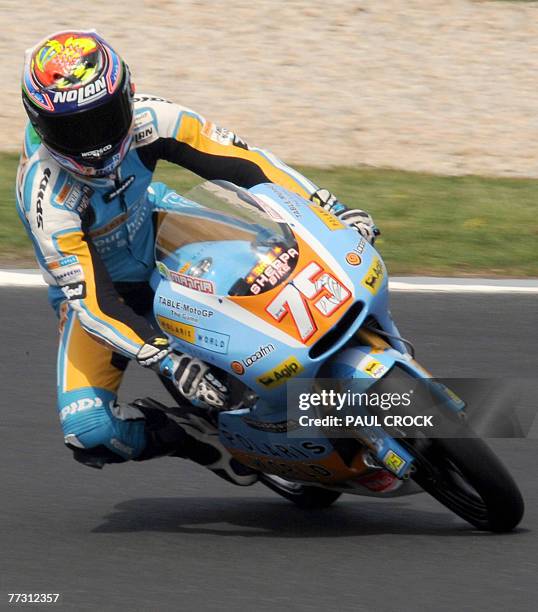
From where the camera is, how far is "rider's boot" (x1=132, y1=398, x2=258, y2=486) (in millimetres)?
5047

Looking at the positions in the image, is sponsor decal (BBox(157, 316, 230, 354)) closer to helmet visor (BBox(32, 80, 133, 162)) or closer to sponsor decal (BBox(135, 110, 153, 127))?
helmet visor (BBox(32, 80, 133, 162))

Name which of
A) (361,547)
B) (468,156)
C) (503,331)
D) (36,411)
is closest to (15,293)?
(36,411)

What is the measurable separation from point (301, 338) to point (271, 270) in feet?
0.77

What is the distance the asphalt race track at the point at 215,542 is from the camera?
4203 millimetres

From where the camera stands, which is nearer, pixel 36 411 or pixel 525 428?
pixel 525 428

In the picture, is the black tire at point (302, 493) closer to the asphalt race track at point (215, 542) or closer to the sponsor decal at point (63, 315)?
the asphalt race track at point (215, 542)

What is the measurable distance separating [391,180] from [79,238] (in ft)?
18.9

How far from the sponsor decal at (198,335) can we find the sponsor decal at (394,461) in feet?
1.88

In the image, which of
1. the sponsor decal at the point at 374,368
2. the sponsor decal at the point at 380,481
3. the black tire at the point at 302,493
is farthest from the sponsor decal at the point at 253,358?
the black tire at the point at 302,493

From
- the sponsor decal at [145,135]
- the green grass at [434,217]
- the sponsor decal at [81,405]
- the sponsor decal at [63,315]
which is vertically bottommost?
the green grass at [434,217]

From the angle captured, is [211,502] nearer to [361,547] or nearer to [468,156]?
[361,547]

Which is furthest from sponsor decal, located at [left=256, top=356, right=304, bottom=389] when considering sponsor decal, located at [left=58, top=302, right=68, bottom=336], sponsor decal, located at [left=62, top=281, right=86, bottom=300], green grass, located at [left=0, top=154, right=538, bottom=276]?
green grass, located at [left=0, top=154, right=538, bottom=276]

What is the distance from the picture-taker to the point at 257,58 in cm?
1245

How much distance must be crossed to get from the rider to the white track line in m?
2.74
